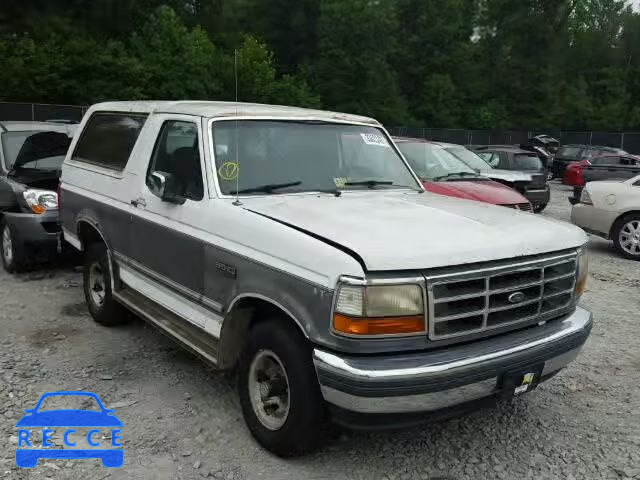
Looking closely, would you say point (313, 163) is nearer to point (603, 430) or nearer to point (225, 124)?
point (225, 124)

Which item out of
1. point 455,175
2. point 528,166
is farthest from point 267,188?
point 528,166

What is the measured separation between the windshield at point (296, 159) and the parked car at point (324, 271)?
11mm

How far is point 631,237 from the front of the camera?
30.6 feet

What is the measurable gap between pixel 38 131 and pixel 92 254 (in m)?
3.77

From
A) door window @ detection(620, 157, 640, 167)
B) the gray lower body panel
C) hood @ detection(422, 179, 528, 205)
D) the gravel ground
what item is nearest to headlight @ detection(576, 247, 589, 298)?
the gravel ground

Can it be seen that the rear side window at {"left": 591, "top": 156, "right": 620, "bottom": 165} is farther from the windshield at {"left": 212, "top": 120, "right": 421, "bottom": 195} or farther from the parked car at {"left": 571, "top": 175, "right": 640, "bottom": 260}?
the windshield at {"left": 212, "top": 120, "right": 421, "bottom": 195}

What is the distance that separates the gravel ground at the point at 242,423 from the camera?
3.45 metres

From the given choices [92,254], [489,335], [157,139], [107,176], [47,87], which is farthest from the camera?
[47,87]

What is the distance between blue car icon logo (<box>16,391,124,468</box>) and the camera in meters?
3.50

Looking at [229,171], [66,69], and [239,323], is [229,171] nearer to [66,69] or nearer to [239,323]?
[239,323]

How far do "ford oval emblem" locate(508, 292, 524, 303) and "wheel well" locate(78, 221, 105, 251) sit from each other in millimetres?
3654

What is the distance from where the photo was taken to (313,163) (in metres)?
4.33

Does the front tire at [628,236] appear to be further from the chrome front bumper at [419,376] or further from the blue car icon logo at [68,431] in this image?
the blue car icon logo at [68,431]

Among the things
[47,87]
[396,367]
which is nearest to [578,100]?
[47,87]
